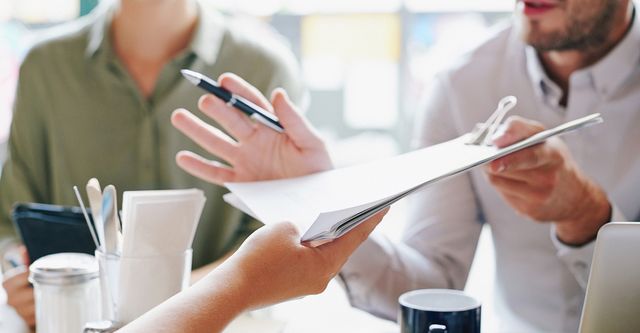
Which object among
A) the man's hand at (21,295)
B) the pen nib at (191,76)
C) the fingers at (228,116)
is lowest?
the man's hand at (21,295)

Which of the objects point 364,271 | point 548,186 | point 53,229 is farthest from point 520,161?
point 53,229

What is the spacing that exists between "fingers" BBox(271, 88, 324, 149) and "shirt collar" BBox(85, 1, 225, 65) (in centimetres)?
59

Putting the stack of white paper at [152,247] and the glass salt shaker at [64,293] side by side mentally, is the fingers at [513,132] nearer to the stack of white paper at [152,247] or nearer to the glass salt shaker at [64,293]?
the stack of white paper at [152,247]

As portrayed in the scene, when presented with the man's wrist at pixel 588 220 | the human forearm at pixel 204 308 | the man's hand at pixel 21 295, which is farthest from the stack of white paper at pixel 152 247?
the man's wrist at pixel 588 220

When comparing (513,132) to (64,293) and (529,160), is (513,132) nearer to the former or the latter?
(529,160)

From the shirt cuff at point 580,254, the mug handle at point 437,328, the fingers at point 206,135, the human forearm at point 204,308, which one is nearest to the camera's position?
the human forearm at point 204,308

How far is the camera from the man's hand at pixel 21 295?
43.8 inches

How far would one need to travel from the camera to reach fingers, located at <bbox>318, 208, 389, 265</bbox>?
84 centimetres

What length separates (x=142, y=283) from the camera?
911 mm

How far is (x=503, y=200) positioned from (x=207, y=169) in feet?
2.16

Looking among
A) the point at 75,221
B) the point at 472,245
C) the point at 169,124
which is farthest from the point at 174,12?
the point at 472,245

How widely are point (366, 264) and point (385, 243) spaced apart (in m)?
0.06

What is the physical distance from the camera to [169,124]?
5.47 feet

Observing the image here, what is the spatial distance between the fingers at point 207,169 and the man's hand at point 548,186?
1.32 ft
